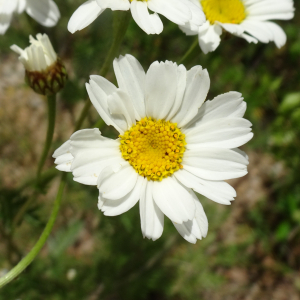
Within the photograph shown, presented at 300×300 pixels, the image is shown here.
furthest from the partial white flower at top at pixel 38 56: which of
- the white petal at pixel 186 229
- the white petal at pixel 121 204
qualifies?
the white petal at pixel 186 229

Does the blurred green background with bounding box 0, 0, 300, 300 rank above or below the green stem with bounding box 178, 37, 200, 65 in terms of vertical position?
below

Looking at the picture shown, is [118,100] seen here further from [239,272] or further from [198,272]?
[239,272]

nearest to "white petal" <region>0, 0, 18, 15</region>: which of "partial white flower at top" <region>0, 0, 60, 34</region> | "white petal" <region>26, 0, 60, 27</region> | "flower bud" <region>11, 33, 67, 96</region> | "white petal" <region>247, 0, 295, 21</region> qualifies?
"partial white flower at top" <region>0, 0, 60, 34</region>

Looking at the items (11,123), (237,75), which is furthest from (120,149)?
(11,123)

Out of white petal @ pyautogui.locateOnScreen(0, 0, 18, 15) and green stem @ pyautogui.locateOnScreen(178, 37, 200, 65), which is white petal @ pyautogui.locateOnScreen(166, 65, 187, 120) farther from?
white petal @ pyautogui.locateOnScreen(0, 0, 18, 15)

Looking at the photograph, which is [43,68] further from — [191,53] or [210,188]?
[210,188]

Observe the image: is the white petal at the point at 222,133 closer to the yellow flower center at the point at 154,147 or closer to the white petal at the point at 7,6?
the yellow flower center at the point at 154,147
